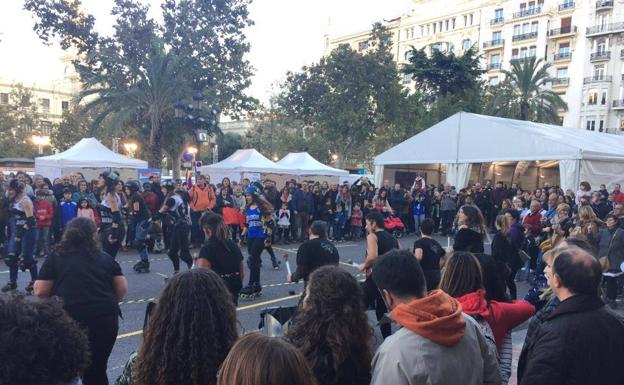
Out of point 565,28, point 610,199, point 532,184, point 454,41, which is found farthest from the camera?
point 454,41

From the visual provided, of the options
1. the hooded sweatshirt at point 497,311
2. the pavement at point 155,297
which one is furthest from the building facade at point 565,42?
the hooded sweatshirt at point 497,311

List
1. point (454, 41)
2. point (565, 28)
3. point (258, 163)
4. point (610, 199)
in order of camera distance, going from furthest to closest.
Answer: point (454, 41) < point (565, 28) < point (258, 163) < point (610, 199)

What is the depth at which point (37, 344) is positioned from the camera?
162 centimetres

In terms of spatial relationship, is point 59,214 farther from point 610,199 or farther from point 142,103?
point 610,199

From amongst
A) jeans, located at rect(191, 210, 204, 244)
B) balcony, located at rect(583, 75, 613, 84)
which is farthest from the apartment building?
balcony, located at rect(583, 75, 613, 84)

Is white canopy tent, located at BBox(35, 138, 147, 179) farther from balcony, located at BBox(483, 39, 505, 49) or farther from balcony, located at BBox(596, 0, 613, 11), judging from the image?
balcony, located at BBox(483, 39, 505, 49)

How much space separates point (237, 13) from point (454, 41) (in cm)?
4919

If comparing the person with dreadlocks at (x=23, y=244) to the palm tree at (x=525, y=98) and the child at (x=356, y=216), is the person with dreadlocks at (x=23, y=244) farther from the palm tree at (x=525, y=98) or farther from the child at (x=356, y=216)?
the palm tree at (x=525, y=98)

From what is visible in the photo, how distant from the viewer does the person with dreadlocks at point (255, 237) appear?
750 centimetres

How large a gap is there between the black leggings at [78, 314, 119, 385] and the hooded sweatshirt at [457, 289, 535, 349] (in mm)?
2483

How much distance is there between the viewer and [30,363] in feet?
5.20

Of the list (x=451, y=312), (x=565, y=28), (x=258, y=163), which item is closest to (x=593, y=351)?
(x=451, y=312)

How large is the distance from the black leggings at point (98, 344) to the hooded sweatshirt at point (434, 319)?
7.35 feet

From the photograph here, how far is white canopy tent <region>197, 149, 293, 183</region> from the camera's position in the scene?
2141 cm
